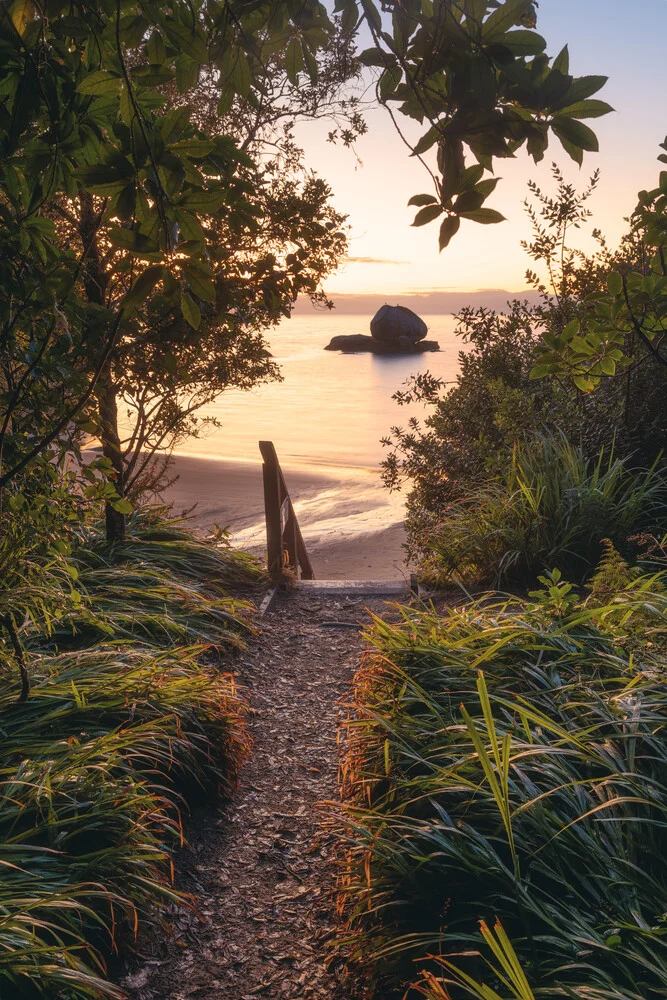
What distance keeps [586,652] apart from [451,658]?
612mm

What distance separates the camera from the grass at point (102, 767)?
7.63 ft

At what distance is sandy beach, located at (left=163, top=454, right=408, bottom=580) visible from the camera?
11906mm

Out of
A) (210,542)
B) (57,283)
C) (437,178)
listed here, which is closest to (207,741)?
(57,283)

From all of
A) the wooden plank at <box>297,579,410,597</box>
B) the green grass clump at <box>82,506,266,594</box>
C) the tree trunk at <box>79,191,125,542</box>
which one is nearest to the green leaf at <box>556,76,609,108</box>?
the tree trunk at <box>79,191,125,542</box>

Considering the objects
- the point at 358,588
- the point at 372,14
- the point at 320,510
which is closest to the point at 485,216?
the point at 372,14

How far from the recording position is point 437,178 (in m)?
1.57

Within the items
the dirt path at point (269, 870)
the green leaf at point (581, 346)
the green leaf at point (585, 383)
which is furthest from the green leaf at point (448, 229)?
the dirt path at point (269, 870)

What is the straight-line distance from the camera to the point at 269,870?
3260 mm

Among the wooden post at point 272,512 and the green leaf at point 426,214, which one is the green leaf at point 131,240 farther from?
the wooden post at point 272,512

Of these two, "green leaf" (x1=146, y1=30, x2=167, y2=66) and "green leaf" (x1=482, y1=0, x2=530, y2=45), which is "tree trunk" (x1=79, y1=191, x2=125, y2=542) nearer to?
"green leaf" (x1=146, y1=30, x2=167, y2=66)

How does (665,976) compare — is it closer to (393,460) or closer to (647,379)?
(647,379)

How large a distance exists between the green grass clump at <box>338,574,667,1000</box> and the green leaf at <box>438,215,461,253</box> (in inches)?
60.3

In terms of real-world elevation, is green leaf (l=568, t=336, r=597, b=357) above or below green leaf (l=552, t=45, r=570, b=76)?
below

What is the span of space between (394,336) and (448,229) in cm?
5347
